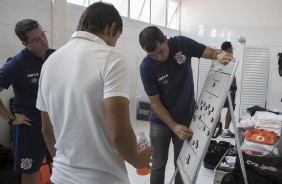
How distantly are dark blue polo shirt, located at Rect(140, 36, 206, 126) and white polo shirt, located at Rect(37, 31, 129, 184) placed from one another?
94 cm

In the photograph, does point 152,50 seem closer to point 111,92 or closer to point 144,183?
point 111,92

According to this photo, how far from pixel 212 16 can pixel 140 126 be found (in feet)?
9.76

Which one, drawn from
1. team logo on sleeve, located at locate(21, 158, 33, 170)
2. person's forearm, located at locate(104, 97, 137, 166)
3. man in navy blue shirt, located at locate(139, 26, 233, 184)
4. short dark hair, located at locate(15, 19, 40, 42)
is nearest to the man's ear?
person's forearm, located at locate(104, 97, 137, 166)

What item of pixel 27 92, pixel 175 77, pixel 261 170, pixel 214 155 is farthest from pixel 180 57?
pixel 214 155

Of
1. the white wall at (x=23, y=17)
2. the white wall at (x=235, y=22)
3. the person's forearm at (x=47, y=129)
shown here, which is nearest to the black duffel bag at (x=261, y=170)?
the person's forearm at (x=47, y=129)

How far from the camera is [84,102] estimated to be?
90 centimetres

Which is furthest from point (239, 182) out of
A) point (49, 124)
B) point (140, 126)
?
point (140, 126)

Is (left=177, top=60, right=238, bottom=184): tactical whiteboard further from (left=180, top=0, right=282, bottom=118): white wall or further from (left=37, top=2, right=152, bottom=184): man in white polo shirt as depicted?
(left=180, top=0, right=282, bottom=118): white wall

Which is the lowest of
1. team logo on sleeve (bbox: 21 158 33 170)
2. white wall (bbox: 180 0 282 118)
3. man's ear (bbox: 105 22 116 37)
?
team logo on sleeve (bbox: 21 158 33 170)

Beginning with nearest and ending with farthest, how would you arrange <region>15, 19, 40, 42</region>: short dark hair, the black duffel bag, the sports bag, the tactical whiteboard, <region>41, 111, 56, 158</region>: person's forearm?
<region>41, 111, 56, 158</region>: person's forearm < the tactical whiteboard < the black duffel bag < <region>15, 19, 40, 42</region>: short dark hair < the sports bag

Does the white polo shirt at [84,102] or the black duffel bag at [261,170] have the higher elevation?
the white polo shirt at [84,102]

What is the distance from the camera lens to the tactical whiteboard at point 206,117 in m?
1.43

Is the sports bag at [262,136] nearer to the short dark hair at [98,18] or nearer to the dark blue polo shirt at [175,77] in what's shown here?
the dark blue polo shirt at [175,77]

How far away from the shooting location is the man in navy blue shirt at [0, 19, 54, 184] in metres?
1.82
